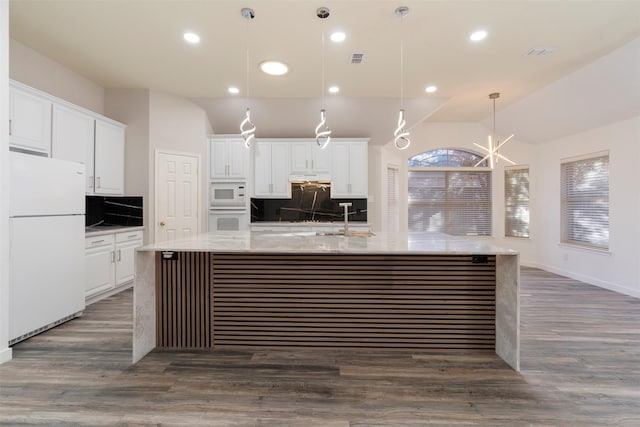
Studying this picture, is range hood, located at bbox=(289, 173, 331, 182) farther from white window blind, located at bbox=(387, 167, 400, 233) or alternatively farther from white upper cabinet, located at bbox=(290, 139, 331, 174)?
white window blind, located at bbox=(387, 167, 400, 233)

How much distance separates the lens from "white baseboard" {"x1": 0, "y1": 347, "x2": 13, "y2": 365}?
2.37m

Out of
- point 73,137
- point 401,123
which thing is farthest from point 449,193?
point 73,137

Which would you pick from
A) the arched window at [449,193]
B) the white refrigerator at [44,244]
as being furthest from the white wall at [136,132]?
the arched window at [449,193]

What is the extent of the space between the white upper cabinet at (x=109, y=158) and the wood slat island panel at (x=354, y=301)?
276cm

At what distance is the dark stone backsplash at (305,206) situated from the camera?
19.4 feet

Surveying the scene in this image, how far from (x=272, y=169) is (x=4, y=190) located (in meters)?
3.65

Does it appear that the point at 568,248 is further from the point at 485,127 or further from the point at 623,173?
the point at 485,127

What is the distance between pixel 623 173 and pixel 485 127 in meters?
2.53

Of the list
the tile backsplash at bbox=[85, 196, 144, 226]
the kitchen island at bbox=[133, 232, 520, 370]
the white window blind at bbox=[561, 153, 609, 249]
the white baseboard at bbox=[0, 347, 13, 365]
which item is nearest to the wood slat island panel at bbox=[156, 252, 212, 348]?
the kitchen island at bbox=[133, 232, 520, 370]

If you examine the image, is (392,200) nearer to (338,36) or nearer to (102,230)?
(338,36)

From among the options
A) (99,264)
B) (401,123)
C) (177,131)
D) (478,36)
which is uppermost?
(478,36)

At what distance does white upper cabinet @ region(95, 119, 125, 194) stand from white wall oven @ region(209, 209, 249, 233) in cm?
140

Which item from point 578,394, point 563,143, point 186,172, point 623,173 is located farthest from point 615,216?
point 186,172

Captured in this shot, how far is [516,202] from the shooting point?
21.2 feet
